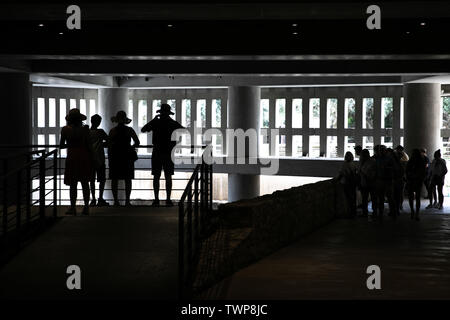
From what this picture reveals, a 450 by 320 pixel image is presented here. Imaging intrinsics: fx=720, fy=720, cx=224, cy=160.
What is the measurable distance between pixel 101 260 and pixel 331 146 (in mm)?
26114

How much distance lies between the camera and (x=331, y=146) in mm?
32781

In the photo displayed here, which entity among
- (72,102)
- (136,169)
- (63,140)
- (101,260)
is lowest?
(101,260)

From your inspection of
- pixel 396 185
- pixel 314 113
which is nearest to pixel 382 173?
pixel 396 185

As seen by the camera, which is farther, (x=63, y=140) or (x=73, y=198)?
(x=63, y=140)

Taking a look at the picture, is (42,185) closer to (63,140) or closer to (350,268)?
(63,140)

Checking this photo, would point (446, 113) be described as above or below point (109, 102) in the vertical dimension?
below

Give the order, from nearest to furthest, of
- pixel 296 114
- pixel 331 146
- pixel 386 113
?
1. pixel 386 113
2. pixel 331 146
3. pixel 296 114

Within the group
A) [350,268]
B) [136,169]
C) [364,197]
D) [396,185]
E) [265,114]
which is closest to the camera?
[350,268]

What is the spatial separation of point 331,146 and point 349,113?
1.72m

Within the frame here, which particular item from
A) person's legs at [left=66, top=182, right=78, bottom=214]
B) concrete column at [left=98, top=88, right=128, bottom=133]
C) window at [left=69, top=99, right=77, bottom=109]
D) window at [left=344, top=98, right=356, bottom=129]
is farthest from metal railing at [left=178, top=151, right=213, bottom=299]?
window at [left=69, top=99, right=77, bottom=109]

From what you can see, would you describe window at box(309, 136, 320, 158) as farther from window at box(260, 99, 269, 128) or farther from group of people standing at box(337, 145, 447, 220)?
group of people standing at box(337, 145, 447, 220)

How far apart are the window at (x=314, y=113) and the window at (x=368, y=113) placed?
2.18 metres

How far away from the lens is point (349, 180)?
14.6m
